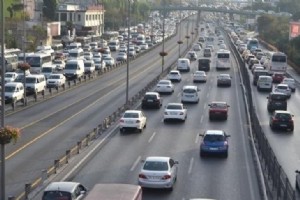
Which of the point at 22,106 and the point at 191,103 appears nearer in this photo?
the point at 22,106

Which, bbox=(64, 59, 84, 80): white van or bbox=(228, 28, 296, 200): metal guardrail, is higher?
bbox=(228, 28, 296, 200): metal guardrail

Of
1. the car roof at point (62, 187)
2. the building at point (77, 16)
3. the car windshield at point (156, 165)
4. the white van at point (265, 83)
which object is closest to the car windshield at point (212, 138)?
the car windshield at point (156, 165)

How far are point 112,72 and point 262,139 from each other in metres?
58.1

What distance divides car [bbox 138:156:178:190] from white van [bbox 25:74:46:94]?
3446 cm

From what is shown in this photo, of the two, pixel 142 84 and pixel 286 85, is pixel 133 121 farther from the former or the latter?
pixel 142 84

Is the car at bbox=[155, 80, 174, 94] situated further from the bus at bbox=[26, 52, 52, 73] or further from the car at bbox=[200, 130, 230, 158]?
the car at bbox=[200, 130, 230, 158]

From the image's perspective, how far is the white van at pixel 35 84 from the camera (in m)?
61.3

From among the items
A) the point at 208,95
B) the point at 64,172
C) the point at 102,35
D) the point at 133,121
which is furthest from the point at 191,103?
the point at 102,35

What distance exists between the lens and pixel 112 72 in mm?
90875

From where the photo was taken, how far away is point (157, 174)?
89.9 feet

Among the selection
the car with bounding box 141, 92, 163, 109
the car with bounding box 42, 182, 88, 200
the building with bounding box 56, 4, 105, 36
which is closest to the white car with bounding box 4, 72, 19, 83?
the car with bounding box 141, 92, 163, 109

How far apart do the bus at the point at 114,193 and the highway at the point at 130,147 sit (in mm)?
5740

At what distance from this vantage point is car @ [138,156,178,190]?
27344mm

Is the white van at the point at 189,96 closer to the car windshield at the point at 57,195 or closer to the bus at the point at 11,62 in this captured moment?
the bus at the point at 11,62
